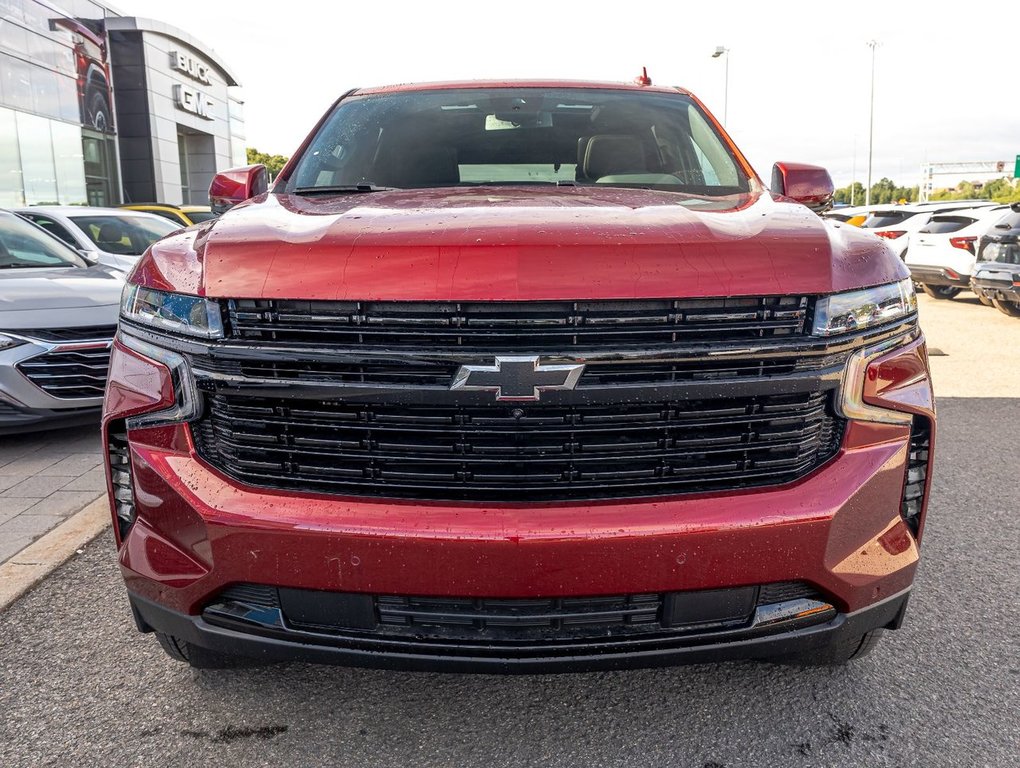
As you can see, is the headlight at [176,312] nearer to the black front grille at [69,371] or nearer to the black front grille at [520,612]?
the black front grille at [520,612]

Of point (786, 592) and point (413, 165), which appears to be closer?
point (786, 592)

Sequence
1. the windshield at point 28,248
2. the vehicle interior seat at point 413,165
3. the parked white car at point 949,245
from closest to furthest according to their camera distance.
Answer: the vehicle interior seat at point 413,165
the windshield at point 28,248
the parked white car at point 949,245

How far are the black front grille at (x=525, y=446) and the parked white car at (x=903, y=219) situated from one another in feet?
44.4

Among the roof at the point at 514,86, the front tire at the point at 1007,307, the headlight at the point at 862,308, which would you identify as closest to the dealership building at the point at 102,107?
the front tire at the point at 1007,307

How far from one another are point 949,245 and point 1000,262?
2.22m

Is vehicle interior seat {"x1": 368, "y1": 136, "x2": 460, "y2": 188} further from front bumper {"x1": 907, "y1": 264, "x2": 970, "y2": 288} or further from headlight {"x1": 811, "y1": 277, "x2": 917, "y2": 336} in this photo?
front bumper {"x1": 907, "y1": 264, "x2": 970, "y2": 288}

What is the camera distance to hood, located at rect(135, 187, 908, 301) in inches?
76.0

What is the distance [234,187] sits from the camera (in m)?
3.57

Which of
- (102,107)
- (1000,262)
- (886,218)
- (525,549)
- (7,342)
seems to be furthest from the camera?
(102,107)

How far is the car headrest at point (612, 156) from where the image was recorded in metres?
3.30

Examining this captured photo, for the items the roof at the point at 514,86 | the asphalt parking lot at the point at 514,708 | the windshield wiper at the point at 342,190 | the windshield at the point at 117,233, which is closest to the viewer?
the asphalt parking lot at the point at 514,708

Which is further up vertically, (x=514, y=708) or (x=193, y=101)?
(x=193, y=101)

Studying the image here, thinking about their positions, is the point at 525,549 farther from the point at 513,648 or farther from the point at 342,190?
the point at 342,190

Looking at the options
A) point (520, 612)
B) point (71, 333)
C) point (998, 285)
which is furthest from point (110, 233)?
point (998, 285)
